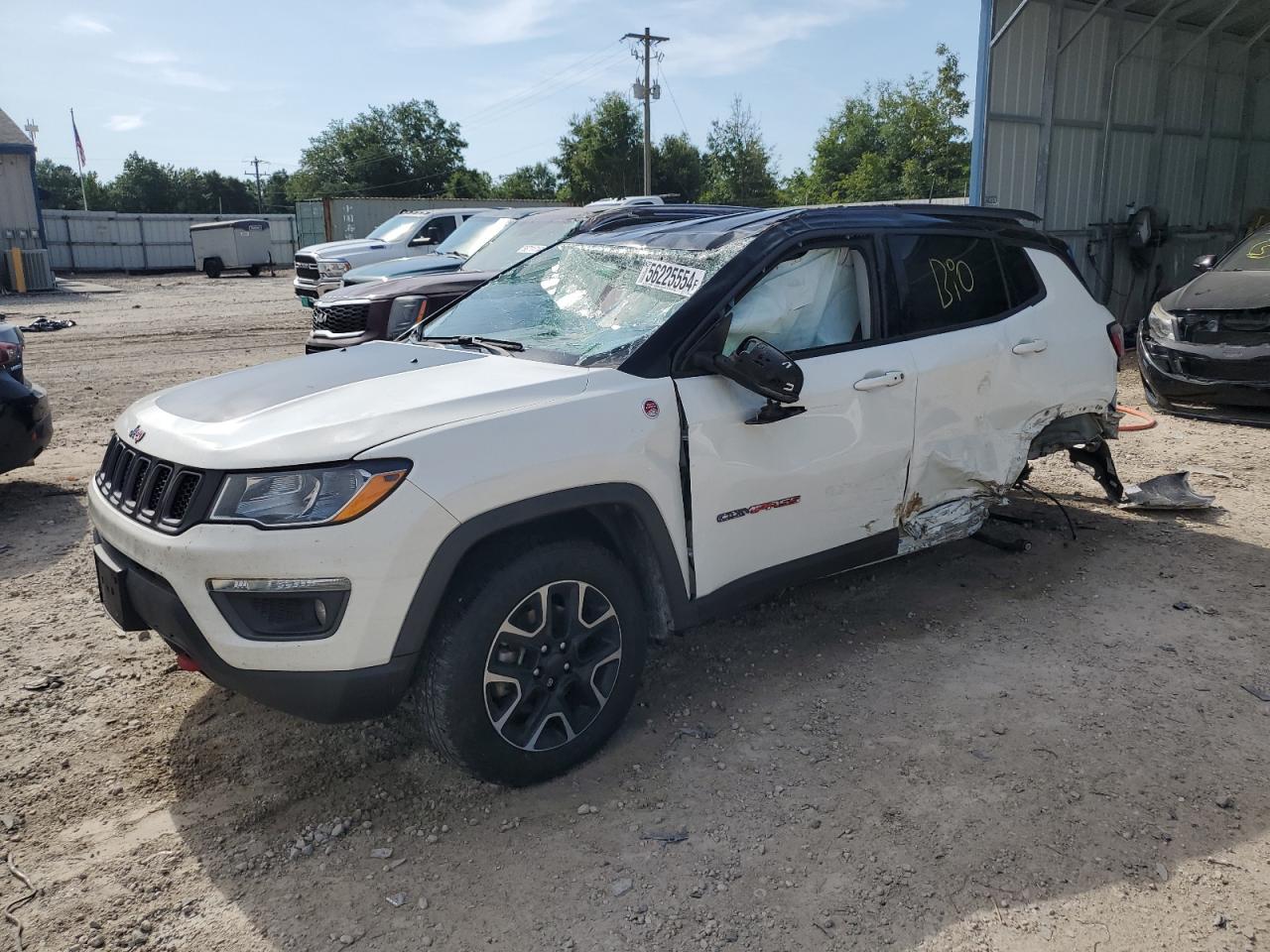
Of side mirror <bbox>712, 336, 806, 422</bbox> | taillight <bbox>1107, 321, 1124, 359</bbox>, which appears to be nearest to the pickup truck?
taillight <bbox>1107, 321, 1124, 359</bbox>

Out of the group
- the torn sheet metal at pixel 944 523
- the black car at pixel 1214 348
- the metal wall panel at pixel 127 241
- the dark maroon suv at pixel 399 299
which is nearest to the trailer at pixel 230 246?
the metal wall panel at pixel 127 241

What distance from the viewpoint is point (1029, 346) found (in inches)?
174

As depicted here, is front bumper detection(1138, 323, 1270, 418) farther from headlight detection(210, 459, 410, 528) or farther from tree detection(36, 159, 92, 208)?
tree detection(36, 159, 92, 208)

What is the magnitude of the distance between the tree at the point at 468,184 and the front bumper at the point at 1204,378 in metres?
57.7

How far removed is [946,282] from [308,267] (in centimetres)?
1443

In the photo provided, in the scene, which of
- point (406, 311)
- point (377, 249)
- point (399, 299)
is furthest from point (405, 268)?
point (377, 249)

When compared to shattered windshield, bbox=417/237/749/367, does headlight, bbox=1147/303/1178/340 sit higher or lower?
lower

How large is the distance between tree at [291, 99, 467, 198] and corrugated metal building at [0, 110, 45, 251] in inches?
1730

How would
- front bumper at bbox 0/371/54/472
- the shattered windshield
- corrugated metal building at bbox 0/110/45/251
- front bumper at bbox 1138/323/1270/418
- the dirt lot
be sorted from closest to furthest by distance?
the dirt lot
the shattered windshield
front bumper at bbox 0/371/54/472
front bumper at bbox 1138/323/1270/418
corrugated metal building at bbox 0/110/45/251

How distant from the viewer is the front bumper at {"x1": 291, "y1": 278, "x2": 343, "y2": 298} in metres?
14.9

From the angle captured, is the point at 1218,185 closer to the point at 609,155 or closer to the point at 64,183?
the point at 609,155

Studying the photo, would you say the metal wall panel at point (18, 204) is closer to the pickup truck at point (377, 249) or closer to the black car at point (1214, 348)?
the pickup truck at point (377, 249)

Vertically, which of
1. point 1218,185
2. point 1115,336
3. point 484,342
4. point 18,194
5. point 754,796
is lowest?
point 754,796

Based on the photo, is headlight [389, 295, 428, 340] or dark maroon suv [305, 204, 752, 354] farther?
dark maroon suv [305, 204, 752, 354]
